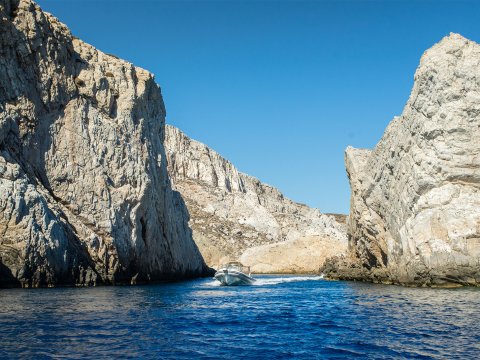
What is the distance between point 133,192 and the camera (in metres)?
51.9

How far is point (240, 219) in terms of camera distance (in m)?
148

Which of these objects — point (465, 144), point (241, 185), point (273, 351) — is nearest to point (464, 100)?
point (465, 144)

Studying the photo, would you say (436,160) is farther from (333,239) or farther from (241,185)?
(241,185)

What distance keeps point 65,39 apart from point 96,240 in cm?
2145

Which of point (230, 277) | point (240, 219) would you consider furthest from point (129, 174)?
point (240, 219)

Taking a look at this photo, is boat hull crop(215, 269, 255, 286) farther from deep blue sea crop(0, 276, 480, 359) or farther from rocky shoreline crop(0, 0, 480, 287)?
deep blue sea crop(0, 276, 480, 359)

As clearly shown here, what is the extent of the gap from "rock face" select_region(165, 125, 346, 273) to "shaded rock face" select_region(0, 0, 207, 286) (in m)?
52.4

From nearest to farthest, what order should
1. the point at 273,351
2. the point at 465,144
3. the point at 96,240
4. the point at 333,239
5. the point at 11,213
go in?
1. the point at 273,351
2. the point at 11,213
3. the point at 465,144
4. the point at 96,240
5. the point at 333,239

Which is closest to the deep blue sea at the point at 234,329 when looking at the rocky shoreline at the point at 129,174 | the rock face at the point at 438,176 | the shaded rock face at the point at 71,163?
the shaded rock face at the point at 71,163

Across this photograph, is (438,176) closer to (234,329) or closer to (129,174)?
(234,329)

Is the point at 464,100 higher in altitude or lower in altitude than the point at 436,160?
higher

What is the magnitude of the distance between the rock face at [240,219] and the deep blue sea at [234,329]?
8139 centimetres

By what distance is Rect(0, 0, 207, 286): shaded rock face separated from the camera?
118ft

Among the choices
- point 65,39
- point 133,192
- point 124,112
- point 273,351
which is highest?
point 65,39
